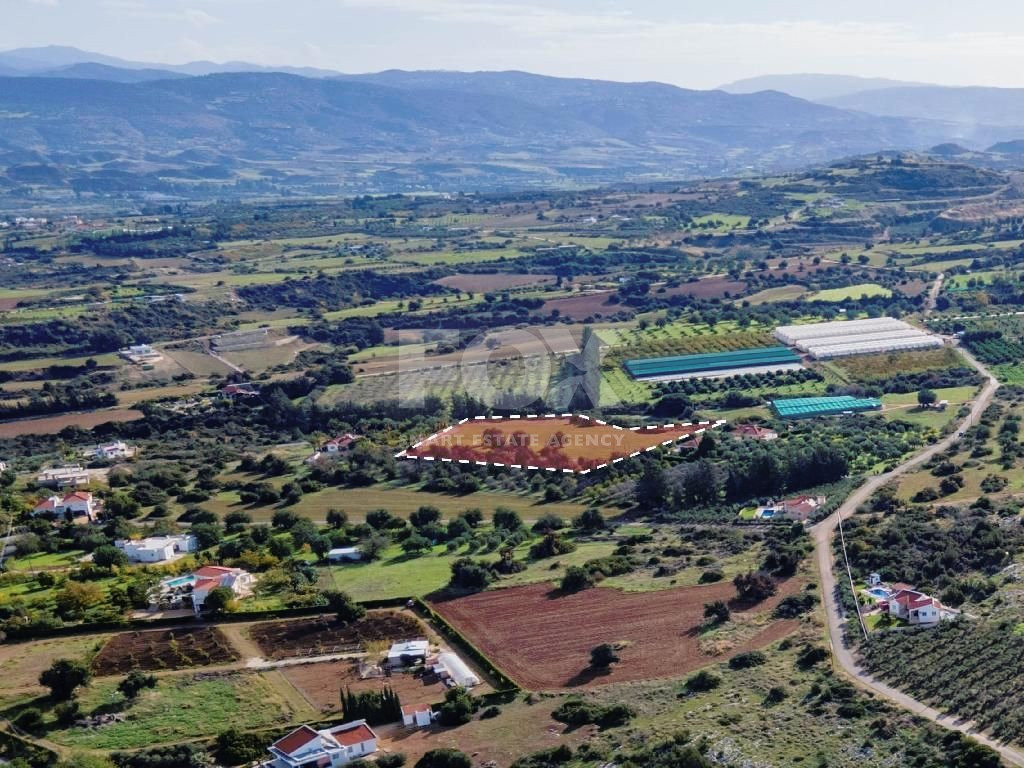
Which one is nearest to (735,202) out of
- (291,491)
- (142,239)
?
(142,239)

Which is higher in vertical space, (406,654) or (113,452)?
(406,654)

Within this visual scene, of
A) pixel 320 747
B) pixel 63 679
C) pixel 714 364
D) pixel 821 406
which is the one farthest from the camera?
pixel 714 364

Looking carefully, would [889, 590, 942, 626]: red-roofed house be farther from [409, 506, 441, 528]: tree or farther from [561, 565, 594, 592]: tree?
[409, 506, 441, 528]: tree

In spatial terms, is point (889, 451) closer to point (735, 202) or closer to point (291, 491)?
point (291, 491)

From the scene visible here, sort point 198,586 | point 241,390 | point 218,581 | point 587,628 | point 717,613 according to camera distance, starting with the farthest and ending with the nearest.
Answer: point 241,390 < point 218,581 < point 198,586 < point 587,628 < point 717,613

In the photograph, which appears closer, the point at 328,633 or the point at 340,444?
the point at 328,633

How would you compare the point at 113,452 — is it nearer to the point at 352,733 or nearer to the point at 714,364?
the point at 714,364

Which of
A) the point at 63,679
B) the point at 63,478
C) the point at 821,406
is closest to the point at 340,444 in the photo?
the point at 63,478
